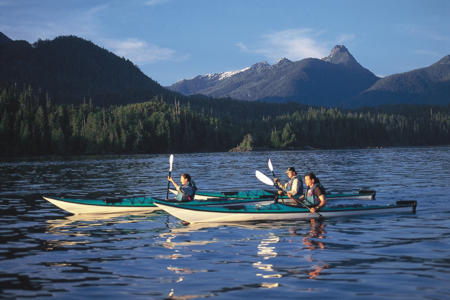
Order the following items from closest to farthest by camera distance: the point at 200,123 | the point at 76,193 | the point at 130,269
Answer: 1. the point at 130,269
2. the point at 76,193
3. the point at 200,123

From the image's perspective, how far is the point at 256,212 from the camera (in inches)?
719

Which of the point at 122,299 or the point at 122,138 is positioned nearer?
the point at 122,299

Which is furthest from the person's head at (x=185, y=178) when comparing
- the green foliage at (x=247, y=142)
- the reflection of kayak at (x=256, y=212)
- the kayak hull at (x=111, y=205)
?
the green foliage at (x=247, y=142)

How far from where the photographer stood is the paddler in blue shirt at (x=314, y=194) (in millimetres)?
18609

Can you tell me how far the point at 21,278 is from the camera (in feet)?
34.8

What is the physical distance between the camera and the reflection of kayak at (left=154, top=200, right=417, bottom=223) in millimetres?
17734

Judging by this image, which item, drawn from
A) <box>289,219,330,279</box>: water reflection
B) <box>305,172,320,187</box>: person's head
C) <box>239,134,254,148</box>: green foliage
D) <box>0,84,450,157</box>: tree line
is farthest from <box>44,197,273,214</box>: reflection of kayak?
<box>239,134,254,148</box>: green foliage

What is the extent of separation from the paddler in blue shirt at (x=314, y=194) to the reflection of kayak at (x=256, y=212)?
0.30 metres

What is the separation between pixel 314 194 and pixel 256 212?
267cm

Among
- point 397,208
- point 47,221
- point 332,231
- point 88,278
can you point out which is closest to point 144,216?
point 47,221

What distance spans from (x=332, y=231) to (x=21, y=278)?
10446 mm

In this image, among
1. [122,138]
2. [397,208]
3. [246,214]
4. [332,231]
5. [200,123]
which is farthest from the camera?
[200,123]

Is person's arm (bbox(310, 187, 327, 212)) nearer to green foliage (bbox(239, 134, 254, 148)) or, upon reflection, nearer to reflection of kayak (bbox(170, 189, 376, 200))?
reflection of kayak (bbox(170, 189, 376, 200))

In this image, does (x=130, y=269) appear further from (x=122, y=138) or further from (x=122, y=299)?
(x=122, y=138)
